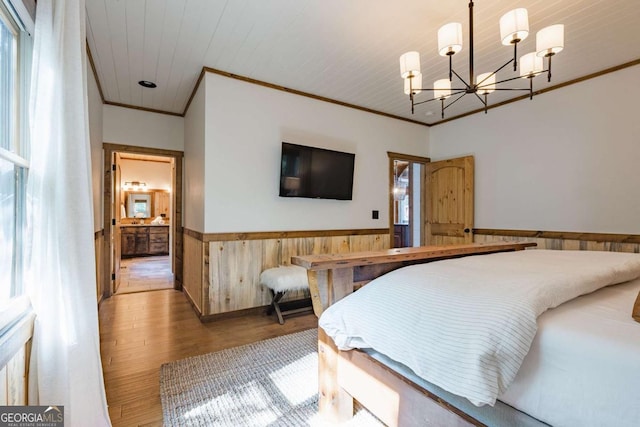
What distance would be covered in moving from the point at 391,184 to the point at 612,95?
248cm

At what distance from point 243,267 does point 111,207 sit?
7.22 ft

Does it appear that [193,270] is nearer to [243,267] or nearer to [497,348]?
[243,267]

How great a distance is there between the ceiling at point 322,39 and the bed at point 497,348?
6.04 feet

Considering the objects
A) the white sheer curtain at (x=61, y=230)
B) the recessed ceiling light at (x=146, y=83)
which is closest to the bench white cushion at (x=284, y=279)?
the white sheer curtain at (x=61, y=230)

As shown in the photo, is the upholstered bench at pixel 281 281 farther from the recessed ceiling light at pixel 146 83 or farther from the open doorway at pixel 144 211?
the open doorway at pixel 144 211

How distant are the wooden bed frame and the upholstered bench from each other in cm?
139

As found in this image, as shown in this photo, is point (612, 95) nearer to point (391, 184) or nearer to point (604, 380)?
point (391, 184)

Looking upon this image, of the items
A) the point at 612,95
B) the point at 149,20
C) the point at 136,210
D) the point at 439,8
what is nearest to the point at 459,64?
the point at 439,8

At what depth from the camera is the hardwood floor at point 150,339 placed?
5.78ft

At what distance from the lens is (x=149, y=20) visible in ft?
7.44

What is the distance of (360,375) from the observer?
138cm

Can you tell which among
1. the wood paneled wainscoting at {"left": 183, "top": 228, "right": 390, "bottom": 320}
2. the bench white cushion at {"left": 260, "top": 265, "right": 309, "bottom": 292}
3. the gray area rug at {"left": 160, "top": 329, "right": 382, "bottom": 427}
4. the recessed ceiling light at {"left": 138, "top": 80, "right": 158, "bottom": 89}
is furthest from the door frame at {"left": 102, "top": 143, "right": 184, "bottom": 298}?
the gray area rug at {"left": 160, "top": 329, "right": 382, "bottom": 427}

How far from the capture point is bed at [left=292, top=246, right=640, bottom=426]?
779 mm

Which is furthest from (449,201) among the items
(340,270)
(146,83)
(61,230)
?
(61,230)
